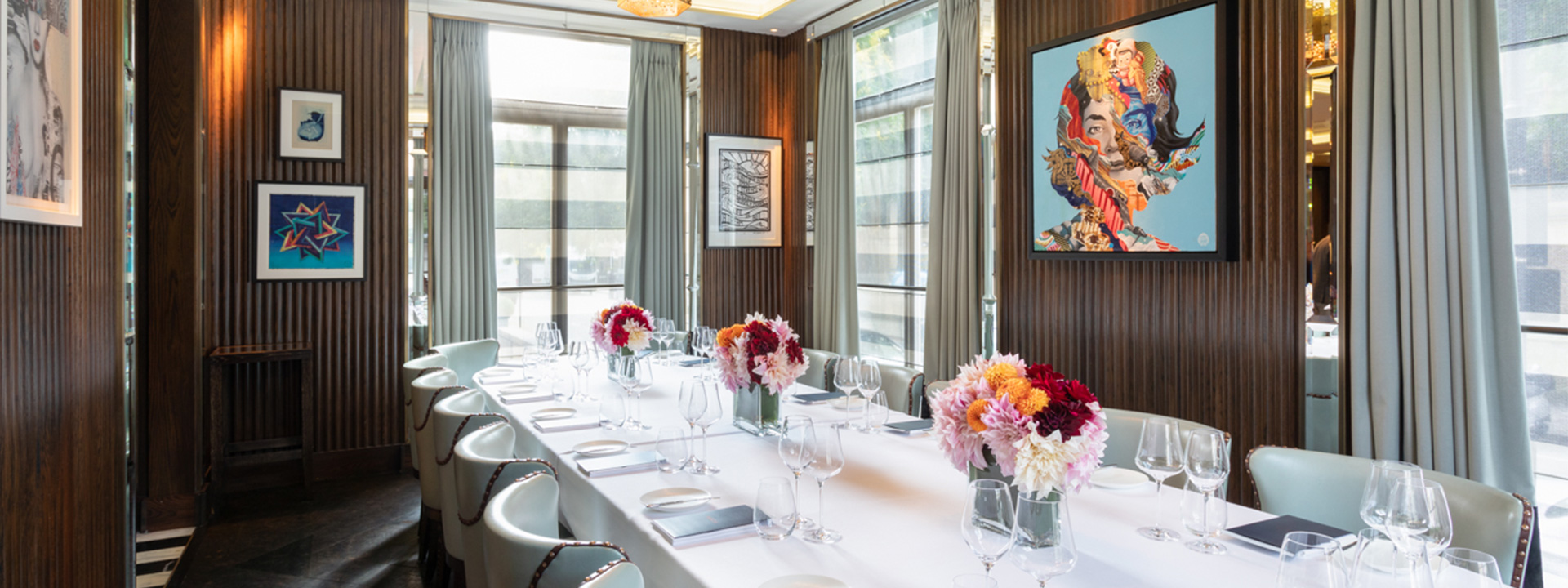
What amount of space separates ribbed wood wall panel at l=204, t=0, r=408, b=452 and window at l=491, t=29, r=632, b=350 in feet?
2.39

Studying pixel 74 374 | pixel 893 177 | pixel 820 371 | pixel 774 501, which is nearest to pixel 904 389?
pixel 820 371

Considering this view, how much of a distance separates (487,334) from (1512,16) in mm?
5447

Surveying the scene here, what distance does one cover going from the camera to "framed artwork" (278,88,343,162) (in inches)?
204

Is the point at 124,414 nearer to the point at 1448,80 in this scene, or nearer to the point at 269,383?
the point at 269,383

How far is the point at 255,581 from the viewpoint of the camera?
3.65m

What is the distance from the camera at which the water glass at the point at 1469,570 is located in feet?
3.87

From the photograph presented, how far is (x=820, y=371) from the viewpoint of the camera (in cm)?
454

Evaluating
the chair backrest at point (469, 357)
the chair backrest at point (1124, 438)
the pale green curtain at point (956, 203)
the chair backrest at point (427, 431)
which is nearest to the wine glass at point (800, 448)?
the chair backrest at point (1124, 438)

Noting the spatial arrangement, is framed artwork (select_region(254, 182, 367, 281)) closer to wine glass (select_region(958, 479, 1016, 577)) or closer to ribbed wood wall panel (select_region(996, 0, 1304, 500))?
ribbed wood wall panel (select_region(996, 0, 1304, 500))

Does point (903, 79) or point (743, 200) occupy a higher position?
point (903, 79)

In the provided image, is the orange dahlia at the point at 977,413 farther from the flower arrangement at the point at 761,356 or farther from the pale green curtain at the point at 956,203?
the pale green curtain at the point at 956,203

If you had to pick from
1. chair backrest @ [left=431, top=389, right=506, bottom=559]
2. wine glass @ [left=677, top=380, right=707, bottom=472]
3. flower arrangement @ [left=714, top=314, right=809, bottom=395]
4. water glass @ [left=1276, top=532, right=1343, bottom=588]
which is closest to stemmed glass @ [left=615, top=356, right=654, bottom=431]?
flower arrangement @ [left=714, top=314, right=809, bottom=395]

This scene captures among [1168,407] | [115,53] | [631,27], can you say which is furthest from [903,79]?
[115,53]

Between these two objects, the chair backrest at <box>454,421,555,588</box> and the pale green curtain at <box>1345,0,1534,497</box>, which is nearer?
the chair backrest at <box>454,421,555,588</box>
